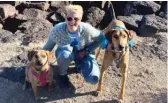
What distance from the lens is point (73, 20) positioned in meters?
4.67

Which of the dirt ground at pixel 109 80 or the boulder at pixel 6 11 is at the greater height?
the boulder at pixel 6 11

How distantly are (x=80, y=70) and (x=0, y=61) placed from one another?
1.34 meters

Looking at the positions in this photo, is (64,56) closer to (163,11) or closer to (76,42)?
(76,42)

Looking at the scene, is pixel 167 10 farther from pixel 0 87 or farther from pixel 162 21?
pixel 0 87

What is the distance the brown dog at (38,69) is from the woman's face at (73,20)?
0.46 meters

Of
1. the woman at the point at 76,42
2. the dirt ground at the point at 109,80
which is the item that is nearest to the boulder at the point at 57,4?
the dirt ground at the point at 109,80

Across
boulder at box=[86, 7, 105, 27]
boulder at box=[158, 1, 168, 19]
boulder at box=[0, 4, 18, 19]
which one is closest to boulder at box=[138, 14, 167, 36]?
boulder at box=[158, 1, 168, 19]

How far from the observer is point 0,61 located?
574 cm

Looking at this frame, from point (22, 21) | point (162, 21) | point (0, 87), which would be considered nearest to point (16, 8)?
point (22, 21)

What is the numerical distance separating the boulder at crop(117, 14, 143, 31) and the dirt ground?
1.58 feet

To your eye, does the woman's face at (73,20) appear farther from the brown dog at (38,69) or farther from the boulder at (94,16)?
the boulder at (94,16)

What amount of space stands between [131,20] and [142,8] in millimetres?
549

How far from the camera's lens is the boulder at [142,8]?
279 inches

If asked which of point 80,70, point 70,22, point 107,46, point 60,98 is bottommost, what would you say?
point 60,98
